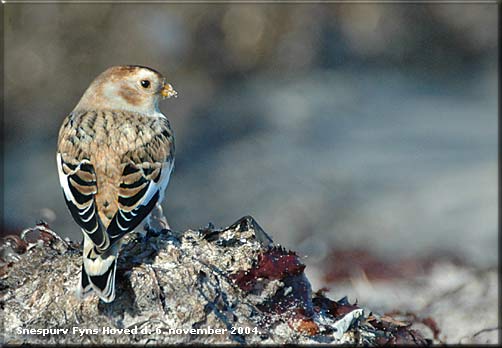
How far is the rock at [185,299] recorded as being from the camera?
428cm

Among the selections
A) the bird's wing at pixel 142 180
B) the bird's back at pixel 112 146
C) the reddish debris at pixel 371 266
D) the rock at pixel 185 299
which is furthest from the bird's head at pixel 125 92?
the reddish debris at pixel 371 266

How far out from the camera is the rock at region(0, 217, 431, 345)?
4277 mm

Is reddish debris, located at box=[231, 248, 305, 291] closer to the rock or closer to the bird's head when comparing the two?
the rock

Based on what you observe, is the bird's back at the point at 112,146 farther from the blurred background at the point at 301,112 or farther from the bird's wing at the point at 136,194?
the blurred background at the point at 301,112

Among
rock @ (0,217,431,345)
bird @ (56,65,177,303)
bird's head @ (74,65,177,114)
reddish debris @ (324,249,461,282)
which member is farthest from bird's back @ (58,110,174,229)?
reddish debris @ (324,249,461,282)

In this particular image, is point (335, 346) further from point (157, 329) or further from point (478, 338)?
point (478, 338)

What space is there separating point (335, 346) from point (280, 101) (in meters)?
12.4

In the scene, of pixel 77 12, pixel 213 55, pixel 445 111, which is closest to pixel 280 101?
pixel 213 55

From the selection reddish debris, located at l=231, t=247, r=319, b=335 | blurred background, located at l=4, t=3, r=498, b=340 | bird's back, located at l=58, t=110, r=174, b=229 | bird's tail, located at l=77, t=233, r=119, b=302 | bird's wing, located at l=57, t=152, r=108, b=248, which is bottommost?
bird's tail, located at l=77, t=233, r=119, b=302

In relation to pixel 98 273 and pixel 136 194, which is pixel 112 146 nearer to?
pixel 136 194

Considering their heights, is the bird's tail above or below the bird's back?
below

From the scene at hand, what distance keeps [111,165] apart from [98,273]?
741 millimetres

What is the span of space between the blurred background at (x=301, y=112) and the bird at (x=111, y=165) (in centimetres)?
509

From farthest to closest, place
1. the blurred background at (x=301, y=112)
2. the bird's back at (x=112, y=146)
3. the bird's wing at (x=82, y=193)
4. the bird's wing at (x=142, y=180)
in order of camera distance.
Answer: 1. the blurred background at (x=301, y=112)
2. the bird's back at (x=112, y=146)
3. the bird's wing at (x=142, y=180)
4. the bird's wing at (x=82, y=193)
